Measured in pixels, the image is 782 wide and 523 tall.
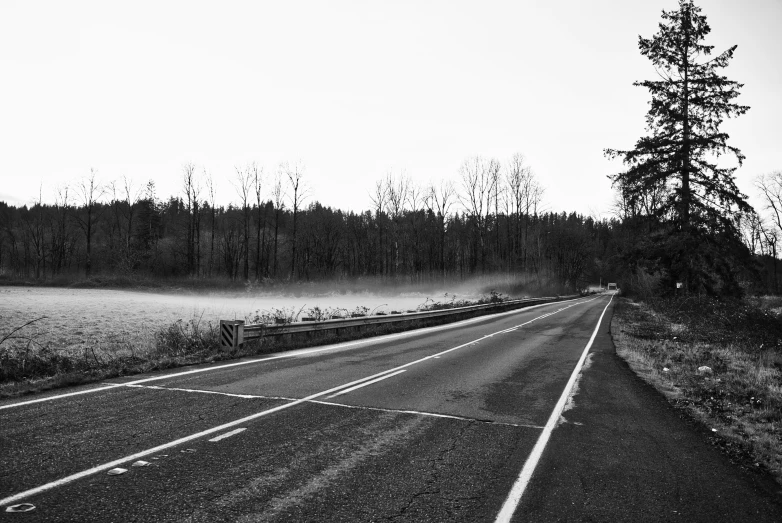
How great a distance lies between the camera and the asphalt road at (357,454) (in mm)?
3834

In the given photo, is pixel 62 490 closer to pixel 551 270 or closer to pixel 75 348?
pixel 75 348

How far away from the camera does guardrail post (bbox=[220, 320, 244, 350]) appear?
12.3m

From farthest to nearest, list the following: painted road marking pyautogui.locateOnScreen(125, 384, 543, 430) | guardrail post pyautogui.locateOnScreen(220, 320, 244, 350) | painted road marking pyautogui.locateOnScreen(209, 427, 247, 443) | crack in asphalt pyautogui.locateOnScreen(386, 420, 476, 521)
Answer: guardrail post pyautogui.locateOnScreen(220, 320, 244, 350), painted road marking pyautogui.locateOnScreen(125, 384, 543, 430), painted road marking pyautogui.locateOnScreen(209, 427, 247, 443), crack in asphalt pyautogui.locateOnScreen(386, 420, 476, 521)

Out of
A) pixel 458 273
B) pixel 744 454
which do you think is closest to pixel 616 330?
pixel 744 454

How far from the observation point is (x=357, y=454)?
5070 mm

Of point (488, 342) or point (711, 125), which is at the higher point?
point (711, 125)

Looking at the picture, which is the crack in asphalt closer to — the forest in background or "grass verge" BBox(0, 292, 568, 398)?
"grass verge" BBox(0, 292, 568, 398)

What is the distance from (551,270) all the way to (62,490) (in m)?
78.3

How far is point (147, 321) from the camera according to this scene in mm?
21172

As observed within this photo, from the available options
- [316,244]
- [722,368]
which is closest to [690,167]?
[722,368]

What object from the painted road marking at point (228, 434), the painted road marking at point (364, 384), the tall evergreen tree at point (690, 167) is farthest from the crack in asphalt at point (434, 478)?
the tall evergreen tree at point (690, 167)

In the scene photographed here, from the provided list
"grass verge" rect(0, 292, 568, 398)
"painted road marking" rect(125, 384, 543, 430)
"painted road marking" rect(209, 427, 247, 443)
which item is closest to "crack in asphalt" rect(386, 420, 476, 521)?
"painted road marking" rect(125, 384, 543, 430)

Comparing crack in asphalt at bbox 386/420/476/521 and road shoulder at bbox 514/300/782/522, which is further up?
crack in asphalt at bbox 386/420/476/521

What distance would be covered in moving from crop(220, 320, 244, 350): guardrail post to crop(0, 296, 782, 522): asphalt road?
9.63 feet
